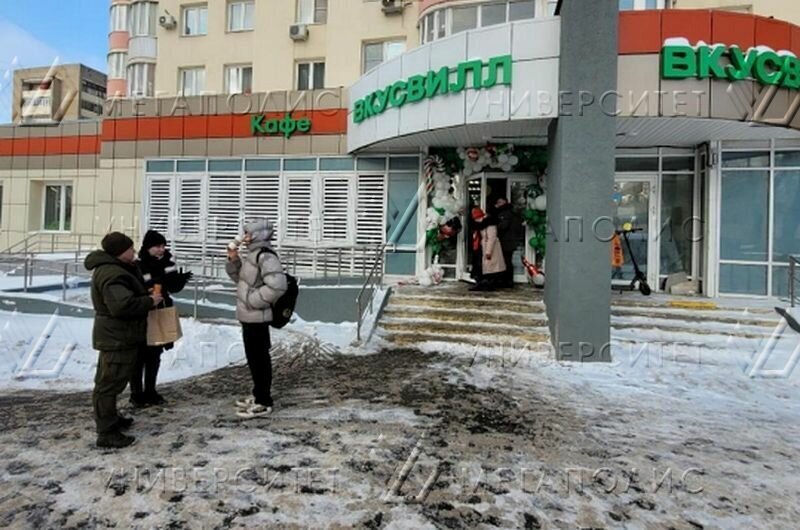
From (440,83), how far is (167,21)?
10613 mm

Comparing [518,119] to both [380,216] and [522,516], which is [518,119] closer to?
[380,216]

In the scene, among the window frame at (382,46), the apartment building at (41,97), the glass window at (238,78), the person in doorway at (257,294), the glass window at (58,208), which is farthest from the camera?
the apartment building at (41,97)

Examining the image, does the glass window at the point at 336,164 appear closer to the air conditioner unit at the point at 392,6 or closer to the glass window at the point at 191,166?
the glass window at the point at 191,166

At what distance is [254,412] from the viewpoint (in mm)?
4277

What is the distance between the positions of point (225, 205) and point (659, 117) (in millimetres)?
9562

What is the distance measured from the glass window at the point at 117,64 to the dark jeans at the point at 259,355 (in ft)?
76.5

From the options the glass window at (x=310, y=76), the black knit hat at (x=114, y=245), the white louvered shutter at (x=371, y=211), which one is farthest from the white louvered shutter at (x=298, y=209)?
the black knit hat at (x=114, y=245)

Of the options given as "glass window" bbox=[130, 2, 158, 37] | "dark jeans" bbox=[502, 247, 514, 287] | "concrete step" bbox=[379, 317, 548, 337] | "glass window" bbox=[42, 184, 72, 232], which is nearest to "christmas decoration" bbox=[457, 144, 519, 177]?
"dark jeans" bbox=[502, 247, 514, 287]

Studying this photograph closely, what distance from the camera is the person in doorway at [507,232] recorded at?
9.01 metres

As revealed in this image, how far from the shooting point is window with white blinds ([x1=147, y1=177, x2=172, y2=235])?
13.0 metres

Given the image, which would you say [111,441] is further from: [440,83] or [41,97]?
[41,97]

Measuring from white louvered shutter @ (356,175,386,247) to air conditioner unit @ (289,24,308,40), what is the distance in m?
4.66

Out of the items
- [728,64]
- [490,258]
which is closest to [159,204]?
[490,258]

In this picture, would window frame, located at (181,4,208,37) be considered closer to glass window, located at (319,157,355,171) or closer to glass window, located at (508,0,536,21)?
glass window, located at (319,157,355,171)
